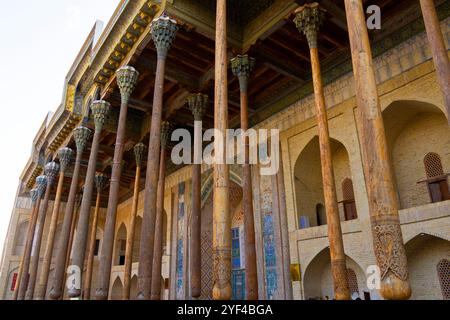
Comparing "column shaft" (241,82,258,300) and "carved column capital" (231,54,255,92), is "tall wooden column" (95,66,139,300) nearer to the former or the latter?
"carved column capital" (231,54,255,92)

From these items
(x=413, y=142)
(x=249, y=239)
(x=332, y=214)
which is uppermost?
(x=413, y=142)

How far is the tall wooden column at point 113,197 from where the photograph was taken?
20.9ft

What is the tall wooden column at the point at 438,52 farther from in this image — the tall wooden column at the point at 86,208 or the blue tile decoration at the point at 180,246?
the blue tile decoration at the point at 180,246

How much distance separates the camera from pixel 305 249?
328 inches

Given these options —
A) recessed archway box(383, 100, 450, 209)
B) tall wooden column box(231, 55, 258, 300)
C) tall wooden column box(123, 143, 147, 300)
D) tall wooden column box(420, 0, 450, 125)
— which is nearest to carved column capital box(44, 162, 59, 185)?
tall wooden column box(123, 143, 147, 300)

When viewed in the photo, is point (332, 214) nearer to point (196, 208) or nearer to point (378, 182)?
point (378, 182)

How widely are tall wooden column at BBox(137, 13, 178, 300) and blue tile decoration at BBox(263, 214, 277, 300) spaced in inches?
158

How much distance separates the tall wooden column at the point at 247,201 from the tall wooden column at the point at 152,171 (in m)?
1.64

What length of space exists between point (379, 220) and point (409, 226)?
409 cm

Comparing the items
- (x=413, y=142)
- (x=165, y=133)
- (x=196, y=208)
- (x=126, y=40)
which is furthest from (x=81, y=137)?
(x=413, y=142)

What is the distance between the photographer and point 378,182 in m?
3.38

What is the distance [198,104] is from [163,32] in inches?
90.7

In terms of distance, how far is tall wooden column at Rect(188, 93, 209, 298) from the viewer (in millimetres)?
7292
